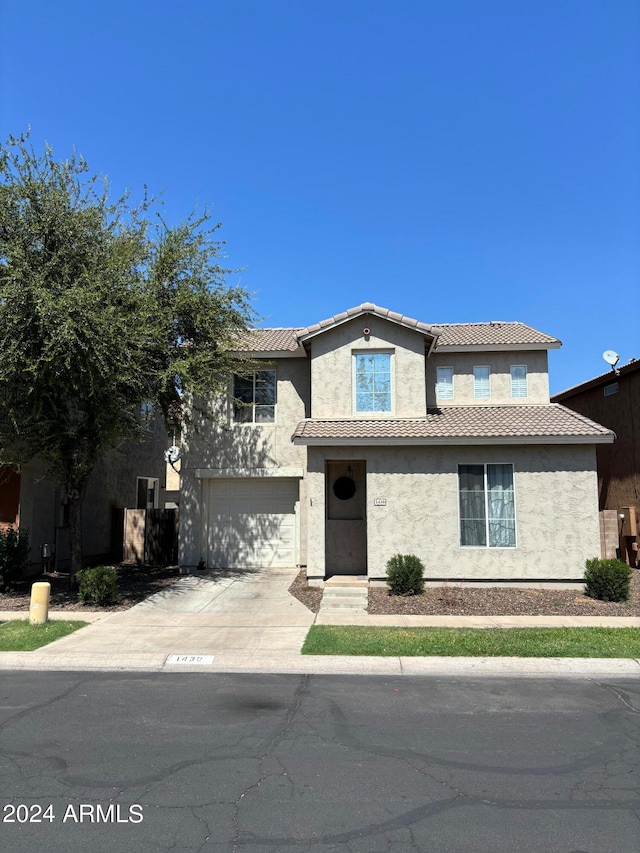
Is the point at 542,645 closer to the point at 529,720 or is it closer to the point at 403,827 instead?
the point at 529,720

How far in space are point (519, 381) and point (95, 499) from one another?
13.1 m

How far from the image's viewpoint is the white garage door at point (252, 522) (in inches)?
665

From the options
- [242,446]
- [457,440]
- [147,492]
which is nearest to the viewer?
[457,440]

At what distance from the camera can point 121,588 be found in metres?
14.3

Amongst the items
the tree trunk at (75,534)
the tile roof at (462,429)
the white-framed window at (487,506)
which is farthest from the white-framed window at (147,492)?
the white-framed window at (487,506)

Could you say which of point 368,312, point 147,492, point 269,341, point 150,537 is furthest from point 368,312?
point 147,492

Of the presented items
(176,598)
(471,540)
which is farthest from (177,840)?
(471,540)

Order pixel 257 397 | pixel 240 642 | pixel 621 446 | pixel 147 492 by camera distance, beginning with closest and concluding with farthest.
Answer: pixel 240 642, pixel 257 397, pixel 621 446, pixel 147 492

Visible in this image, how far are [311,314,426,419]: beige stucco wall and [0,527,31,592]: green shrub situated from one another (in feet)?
24.8

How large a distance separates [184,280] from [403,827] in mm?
11794

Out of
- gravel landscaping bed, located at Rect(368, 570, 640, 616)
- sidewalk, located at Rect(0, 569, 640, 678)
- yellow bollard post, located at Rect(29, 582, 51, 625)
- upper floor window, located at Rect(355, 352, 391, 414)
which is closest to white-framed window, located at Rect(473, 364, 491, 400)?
upper floor window, located at Rect(355, 352, 391, 414)

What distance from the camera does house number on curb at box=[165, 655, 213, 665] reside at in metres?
8.55

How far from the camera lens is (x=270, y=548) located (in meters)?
16.9

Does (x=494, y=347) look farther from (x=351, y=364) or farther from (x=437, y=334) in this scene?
(x=351, y=364)
